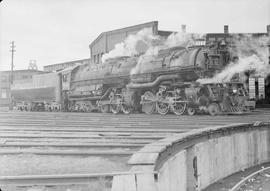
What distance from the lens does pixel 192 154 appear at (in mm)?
6066

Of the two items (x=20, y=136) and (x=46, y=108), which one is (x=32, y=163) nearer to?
(x=20, y=136)

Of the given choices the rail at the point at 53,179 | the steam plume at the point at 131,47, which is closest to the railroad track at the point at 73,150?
the rail at the point at 53,179

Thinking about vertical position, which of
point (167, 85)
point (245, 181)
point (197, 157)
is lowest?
point (245, 181)

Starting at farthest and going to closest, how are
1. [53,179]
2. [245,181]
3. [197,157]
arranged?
[245,181] → [197,157] → [53,179]

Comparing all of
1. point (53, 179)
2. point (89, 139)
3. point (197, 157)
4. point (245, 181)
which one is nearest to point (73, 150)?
point (89, 139)

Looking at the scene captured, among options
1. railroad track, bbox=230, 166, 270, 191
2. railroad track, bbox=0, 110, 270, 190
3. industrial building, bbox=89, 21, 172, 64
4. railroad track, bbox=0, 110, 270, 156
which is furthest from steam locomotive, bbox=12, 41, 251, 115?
railroad track, bbox=230, 166, 270, 191

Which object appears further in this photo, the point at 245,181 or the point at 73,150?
the point at 245,181

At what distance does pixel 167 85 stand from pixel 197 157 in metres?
6.50

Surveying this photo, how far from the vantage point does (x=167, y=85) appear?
1264 cm

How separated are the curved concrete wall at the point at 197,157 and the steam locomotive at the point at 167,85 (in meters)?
2.87

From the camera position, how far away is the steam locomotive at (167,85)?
11750 mm

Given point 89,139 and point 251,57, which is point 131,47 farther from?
point 89,139

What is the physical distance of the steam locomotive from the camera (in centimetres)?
1175

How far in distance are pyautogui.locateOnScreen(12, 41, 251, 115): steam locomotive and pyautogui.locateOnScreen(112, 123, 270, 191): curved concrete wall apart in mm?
2873
